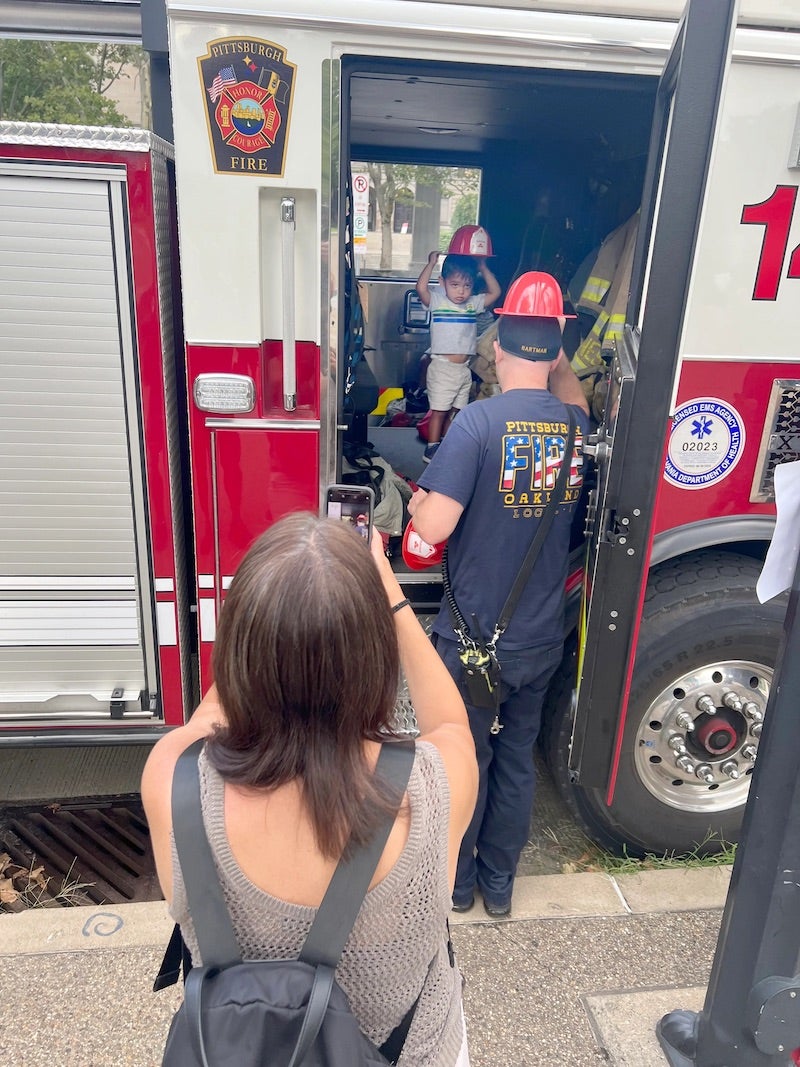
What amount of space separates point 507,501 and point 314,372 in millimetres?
690

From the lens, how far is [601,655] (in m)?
2.29

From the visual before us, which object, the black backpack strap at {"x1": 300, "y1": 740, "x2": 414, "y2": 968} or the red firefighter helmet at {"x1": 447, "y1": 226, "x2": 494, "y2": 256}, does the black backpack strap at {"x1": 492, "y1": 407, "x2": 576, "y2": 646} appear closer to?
the black backpack strap at {"x1": 300, "y1": 740, "x2": 414, "y2": 968}

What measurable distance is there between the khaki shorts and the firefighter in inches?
85.8

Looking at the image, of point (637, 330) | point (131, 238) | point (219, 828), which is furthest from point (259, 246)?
point (219, 828)

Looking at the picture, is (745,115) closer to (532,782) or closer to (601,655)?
(601,655)

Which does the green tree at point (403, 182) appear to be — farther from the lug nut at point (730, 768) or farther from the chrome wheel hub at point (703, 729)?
the lug nut at point (730, 768)

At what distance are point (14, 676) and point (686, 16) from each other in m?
2.56

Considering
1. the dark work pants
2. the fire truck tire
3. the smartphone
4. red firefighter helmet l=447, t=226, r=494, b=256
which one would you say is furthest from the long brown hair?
red firefighter helmet l=447, t=226, r=494, b=256

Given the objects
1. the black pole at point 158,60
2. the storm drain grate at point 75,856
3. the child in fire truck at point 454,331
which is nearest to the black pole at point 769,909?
the storm drain grate at point 75,856

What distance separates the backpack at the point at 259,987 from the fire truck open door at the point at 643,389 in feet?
4.21

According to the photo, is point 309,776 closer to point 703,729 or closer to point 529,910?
point 529,910

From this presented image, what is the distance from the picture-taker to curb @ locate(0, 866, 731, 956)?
244 cm

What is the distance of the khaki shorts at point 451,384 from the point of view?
4809 mm

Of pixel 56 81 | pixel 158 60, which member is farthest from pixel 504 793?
pixel 56 81
